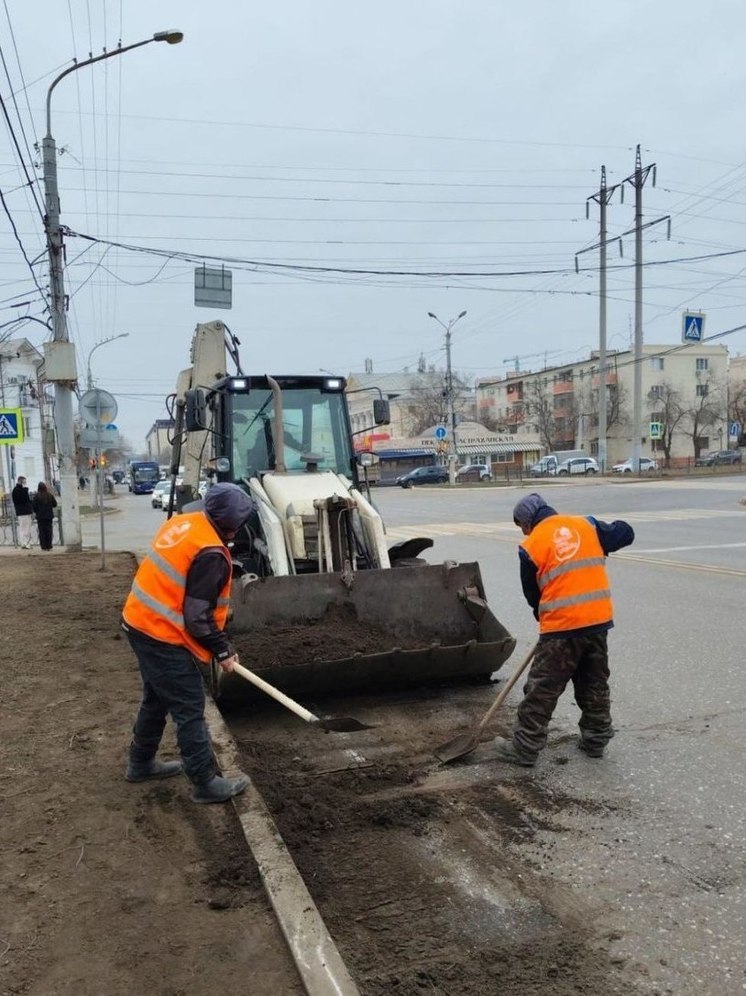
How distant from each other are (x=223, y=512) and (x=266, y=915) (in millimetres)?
1822

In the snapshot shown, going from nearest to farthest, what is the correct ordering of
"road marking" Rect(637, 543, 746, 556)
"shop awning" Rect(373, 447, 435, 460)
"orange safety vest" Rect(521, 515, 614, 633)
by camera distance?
"orange safety vest" Rect(521, 515, 614, 633) → "road marking" Rect(637, 543, 746, 556) → "shop awning" Rect(373, 447, 435, 460)

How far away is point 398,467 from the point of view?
2682 inches

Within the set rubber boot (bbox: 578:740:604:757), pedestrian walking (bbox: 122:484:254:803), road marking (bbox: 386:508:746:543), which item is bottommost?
road marking (bbox: 386:508:746:543)

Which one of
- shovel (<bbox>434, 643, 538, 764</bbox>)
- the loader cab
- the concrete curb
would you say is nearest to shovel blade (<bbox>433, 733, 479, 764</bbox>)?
shovel (<bbox>434, 643, 538, 764</bbox>)

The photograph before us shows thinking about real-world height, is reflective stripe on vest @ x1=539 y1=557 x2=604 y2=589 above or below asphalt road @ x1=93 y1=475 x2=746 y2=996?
above

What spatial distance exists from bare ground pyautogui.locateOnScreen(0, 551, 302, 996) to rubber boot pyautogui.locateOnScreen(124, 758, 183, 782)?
5cm

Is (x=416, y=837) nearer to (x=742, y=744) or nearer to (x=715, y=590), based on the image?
(x=742, y=744)

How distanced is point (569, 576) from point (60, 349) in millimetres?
13091

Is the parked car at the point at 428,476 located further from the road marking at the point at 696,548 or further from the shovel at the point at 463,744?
the shovel at the point at 463,744

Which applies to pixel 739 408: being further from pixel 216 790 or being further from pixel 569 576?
pixel 216 790

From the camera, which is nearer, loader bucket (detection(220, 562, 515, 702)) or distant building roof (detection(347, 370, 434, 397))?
loader bucket (detection(220, 562, 515, 702))

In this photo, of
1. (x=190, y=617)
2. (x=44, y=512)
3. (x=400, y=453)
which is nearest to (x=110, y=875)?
(x=190, y=617)

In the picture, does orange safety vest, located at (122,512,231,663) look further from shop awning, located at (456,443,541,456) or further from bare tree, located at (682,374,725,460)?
bare tree, located at (682,374,725,460)

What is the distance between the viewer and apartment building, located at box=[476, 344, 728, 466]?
255 ft
